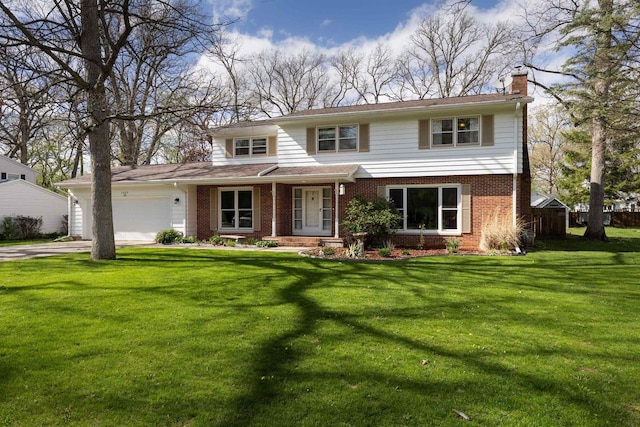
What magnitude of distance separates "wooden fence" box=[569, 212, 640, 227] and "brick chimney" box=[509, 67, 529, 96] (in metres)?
22.3

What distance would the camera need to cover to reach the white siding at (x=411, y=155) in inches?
523

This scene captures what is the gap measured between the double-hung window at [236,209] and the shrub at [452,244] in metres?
7.96

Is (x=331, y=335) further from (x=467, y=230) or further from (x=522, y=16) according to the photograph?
(x=522, y=16)

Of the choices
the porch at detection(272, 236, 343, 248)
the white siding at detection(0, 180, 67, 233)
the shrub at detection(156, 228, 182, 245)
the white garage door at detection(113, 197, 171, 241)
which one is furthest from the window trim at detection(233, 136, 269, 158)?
the white siding at detection(0, 180, 67, 233)

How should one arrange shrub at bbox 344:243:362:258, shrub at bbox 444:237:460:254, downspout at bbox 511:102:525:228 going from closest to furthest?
1. shrub at bbox 344:243:362:258
2. shrub at bbox 444:237:460:254
3. downspout at bbox 511:102:525:228

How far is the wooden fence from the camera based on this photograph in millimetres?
32406

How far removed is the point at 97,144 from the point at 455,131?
1164 cm

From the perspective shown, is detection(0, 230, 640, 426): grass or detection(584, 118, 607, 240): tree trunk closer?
detection(0, 230, 640, 426): grass

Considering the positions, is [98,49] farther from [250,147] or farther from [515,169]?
[515,169]

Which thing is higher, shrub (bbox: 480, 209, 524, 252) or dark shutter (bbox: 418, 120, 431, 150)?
dark shutter (bbox: 418, 120, 431, 150)

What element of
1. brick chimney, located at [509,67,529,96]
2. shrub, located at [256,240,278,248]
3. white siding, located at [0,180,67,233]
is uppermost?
brick chimney, located at [509,67,529,96]

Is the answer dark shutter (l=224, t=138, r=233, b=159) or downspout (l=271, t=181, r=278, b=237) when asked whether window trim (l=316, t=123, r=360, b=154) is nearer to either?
downspout (l=271, t=181, r=278, b=237)

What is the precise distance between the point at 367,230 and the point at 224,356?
387 inches

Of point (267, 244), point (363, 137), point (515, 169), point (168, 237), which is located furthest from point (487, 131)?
point (168, 237)
